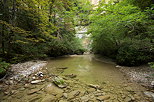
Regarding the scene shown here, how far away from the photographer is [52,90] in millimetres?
2383

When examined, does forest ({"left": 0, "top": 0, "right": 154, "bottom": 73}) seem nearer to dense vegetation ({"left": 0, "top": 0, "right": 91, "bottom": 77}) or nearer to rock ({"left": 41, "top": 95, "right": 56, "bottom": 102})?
dense vegetation ({"left": 0, "top": 0, "right": 91, "bottom": 77})

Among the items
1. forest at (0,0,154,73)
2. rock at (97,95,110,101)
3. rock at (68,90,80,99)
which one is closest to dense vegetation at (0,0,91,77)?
forest at (0,0,154,73)

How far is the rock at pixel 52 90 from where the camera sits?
7.53ft

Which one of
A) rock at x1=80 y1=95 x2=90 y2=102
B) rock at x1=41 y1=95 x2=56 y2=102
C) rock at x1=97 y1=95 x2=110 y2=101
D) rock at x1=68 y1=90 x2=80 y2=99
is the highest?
rock at x1=41 y1=95 x2=56 y2=102

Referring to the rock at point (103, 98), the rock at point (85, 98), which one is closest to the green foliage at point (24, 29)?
the rock at point (85, 98)

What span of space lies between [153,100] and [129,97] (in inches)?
20.9

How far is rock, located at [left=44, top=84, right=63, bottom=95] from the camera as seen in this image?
2296 millimetres

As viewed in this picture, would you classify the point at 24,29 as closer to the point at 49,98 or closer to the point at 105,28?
the point at 49,98

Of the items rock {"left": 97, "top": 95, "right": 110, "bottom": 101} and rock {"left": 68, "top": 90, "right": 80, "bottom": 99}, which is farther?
rock {"left": 68, "top": 90, "right": 80, "bottom": 99}

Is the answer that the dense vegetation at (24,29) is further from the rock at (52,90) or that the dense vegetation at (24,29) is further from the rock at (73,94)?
the rock at (73,94)

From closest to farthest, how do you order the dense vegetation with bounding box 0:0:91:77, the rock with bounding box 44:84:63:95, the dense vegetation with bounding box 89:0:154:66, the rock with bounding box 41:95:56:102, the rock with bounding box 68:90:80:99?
1. the rock with bounding box 41:95:56:102
2. the rock with bounding box 68:90:80:99
3. the rock with bounding box 44:84:63:95
4. the dense vegetation with bounding box 89:0:154:66
5. the dense vegetation with bounding box 0:0:91:77

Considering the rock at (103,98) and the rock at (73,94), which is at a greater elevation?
A: the rock at (103,98)

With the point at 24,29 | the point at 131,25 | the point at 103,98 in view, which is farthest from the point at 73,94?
the point at 24,29

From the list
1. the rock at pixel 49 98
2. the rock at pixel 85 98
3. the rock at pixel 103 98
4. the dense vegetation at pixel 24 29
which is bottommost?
the rock at pixel 85 98
